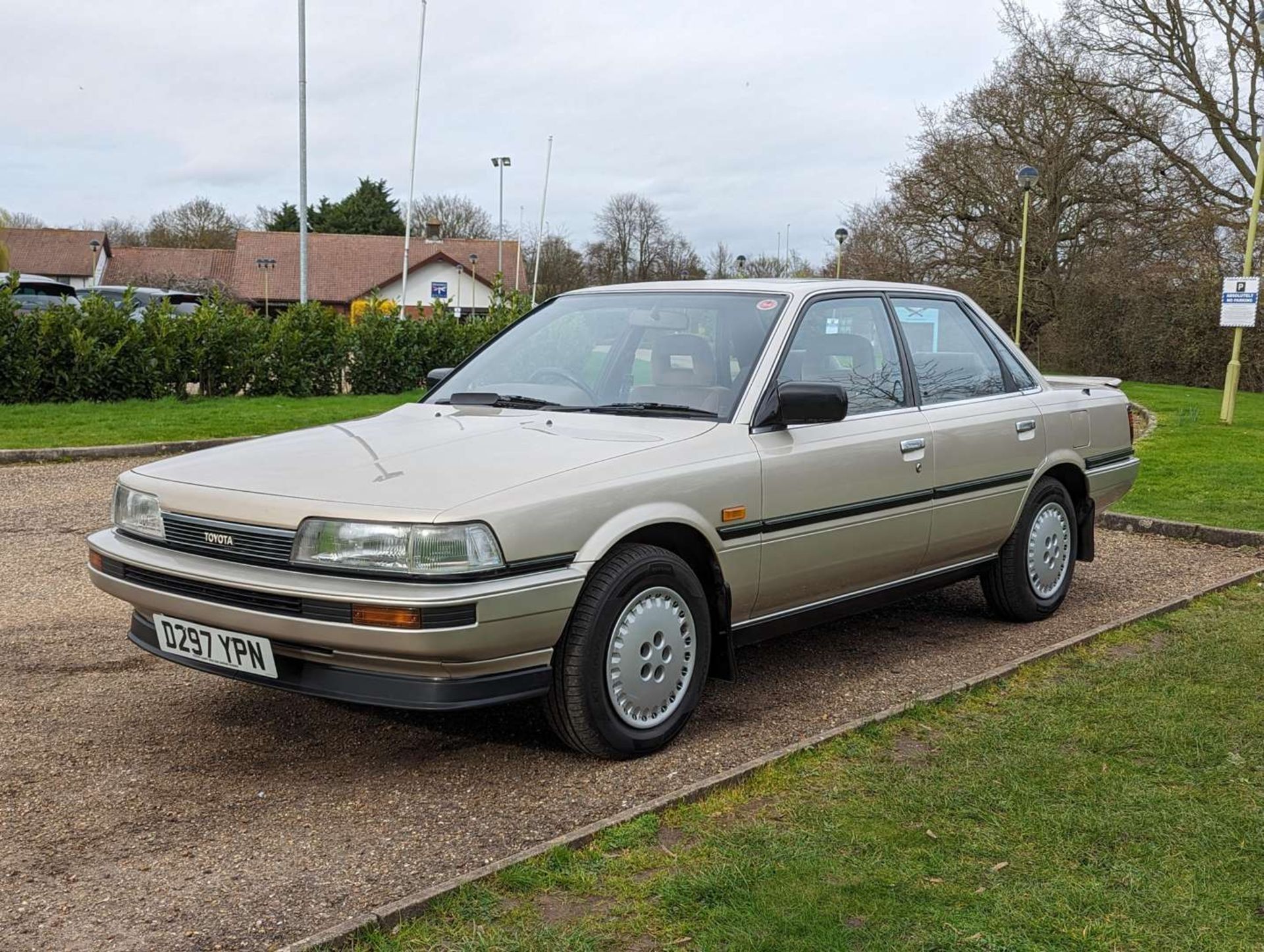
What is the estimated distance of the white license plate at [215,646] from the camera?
3930 millimetres

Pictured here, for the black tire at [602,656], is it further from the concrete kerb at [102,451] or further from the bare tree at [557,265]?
the bare tree at [557,265]

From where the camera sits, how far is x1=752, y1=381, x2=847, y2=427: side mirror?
4660 mm

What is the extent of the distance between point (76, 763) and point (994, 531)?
4.25 m

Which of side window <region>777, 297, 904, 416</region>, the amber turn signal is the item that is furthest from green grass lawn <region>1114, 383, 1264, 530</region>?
the amber turn signal

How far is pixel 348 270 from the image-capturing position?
70.9 meters

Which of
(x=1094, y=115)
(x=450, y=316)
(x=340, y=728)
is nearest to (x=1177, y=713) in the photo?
(x=340, y=728)

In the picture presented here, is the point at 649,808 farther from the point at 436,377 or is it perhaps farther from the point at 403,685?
the point at 436,377

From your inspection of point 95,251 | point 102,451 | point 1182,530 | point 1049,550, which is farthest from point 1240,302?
point 95,251

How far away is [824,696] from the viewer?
5.22 meters

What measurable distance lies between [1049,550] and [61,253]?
83887mm

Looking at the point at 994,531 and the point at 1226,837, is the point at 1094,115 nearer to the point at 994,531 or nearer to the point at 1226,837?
the point at 994,531

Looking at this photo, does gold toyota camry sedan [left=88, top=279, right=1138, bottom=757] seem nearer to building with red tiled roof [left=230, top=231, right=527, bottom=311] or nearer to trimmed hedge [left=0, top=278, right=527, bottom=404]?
trimmed hedge [left=0, top=278, right=527, bottom=404]

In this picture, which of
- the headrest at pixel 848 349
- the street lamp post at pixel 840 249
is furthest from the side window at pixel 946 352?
the street lamp post at pixel 840 249

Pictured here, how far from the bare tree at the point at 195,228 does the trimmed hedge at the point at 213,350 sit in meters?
65.9
